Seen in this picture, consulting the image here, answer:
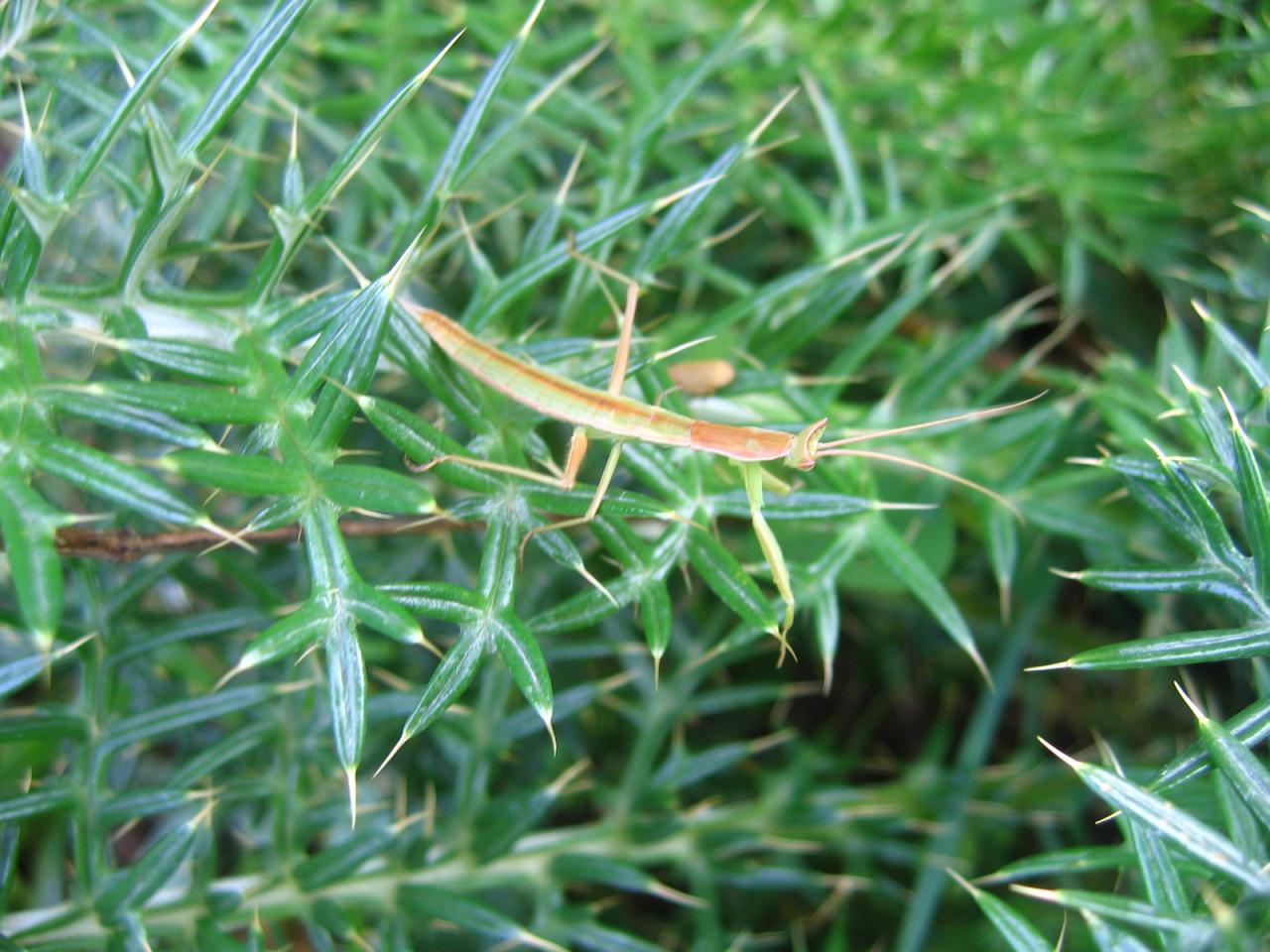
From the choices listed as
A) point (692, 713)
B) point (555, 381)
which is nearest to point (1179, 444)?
point (692, 713)

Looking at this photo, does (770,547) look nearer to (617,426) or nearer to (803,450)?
(803,450)

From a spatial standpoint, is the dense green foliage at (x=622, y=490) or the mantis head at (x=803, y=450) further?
the mantis head at (x=803, y=450)

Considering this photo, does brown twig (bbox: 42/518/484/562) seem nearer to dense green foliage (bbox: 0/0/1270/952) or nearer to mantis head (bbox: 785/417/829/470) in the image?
dense green foliage (bbox: 0/0/1270/952)

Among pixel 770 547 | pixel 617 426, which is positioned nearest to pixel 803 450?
pixel 770 547

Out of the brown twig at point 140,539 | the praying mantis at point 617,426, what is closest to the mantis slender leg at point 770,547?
the praying mantis at point 617,426

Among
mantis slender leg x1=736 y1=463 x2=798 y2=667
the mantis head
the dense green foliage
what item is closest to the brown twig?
the dense green foliage

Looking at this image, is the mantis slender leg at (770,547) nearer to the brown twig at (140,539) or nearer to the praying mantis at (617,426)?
the praying mantis at (617,426)

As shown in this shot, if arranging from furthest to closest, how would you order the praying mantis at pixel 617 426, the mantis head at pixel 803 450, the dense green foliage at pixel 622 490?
1. the mantis head at pixel 803 450
2. the praying mantis at pixel 617 426
3. the dense green foliage at pixel 622 490

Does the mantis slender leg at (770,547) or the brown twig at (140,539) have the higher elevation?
the brown twig at (140,539)
